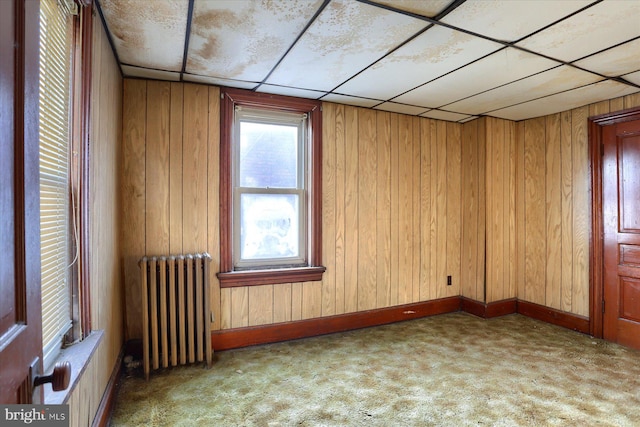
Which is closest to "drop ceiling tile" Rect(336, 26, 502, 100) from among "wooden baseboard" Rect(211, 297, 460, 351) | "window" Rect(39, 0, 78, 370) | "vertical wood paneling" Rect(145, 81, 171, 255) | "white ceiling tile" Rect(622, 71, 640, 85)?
"white ceiling tile" Rect(622, 71, 640, 85)

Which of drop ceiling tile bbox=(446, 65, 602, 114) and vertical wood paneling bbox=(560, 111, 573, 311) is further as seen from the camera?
vertical wood paneling bbox=(560, 111, 573, 311)

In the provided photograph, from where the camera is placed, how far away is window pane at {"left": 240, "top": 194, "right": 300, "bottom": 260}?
3.21m

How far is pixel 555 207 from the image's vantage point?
3779 mm

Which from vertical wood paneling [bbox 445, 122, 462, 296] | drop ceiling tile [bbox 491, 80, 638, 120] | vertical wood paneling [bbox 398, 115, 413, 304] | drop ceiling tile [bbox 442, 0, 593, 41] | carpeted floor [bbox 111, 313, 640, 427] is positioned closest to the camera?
drop ceiling tile [bbox 442, 0, 593, 41]

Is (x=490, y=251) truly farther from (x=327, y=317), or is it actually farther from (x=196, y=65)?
(x=196, y=65)

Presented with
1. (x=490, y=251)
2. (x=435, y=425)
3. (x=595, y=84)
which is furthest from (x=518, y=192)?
(x=435, y=425)

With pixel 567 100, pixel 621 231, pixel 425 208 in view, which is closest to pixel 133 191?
pixel 425 208

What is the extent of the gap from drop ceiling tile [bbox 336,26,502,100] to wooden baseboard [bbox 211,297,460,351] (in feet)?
7.57

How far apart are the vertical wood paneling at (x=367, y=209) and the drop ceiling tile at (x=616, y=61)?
185 centimetres

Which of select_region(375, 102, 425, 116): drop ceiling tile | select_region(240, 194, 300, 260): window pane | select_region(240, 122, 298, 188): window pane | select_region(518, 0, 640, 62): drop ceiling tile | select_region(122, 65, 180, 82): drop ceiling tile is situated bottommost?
select_region(240, 194, 300, 260): window pane

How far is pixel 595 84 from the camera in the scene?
284 cm

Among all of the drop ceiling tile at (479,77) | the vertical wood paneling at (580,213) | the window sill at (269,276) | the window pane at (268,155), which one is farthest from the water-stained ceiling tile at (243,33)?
the vertical wood paneling at (580,213)

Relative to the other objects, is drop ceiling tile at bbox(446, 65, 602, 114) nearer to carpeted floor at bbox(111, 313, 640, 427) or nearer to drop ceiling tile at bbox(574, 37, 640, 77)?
drop ceiling tile at bbox(574, 37, 640, 77)

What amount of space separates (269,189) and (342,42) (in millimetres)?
1554
